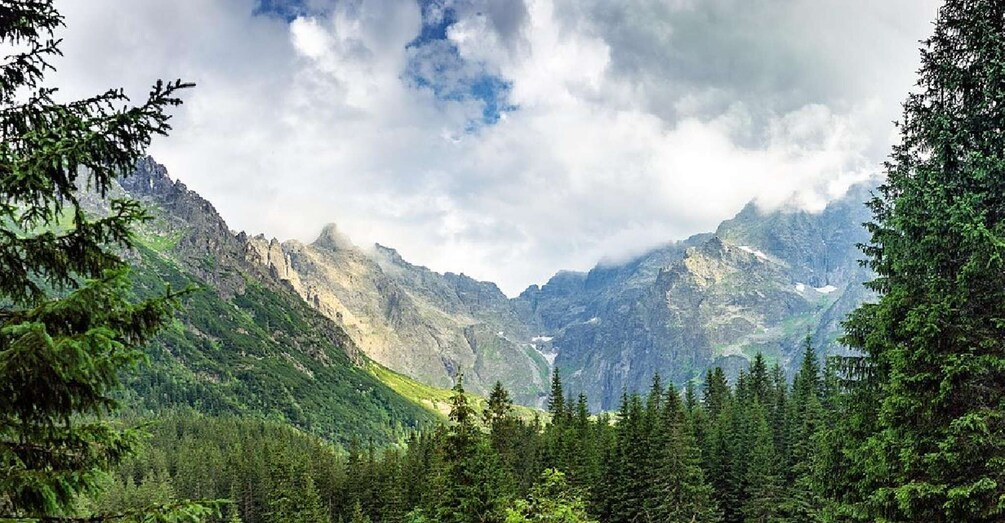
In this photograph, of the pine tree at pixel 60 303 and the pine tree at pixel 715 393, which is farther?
the pine tree at pixel 715 393

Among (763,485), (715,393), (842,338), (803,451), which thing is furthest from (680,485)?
(715,393)

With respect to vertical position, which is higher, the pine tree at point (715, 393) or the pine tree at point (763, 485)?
the pine tree at point (715, 393)

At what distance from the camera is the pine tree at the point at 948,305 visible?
1484 cm

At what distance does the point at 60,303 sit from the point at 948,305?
18.5m

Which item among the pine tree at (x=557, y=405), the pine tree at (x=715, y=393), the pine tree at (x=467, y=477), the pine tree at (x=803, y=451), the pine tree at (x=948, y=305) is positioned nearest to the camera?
the pine tree at (x=948, y=305)

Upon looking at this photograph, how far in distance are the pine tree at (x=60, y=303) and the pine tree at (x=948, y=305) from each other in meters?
16.5

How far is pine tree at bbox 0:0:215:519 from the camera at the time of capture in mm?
6816

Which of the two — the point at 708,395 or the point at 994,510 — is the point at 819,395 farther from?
the point at 994,510

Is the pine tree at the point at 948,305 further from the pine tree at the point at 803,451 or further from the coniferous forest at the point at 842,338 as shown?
the pine tree at the point at 803,451

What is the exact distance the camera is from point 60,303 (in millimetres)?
6805

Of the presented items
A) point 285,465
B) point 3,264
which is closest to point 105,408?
point 3,264

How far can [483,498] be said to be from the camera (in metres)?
29.7

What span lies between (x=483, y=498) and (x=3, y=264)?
2498 cm

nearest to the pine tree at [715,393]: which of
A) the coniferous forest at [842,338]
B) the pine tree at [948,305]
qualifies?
the coniferous forest at [842,338]
